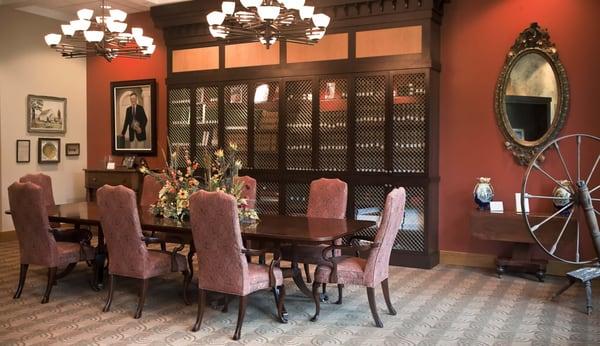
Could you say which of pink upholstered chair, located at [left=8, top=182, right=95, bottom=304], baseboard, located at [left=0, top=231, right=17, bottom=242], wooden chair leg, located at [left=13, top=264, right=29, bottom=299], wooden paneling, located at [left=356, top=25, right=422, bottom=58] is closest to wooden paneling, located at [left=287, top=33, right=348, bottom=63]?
wooden paneling, located at [left=356, top=25, right=422, bottom=58]

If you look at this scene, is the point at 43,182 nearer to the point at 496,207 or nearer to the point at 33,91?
the point at 33,91

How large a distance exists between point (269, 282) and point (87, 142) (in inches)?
249

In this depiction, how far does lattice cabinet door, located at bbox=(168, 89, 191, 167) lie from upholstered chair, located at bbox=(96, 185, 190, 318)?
3.59 m

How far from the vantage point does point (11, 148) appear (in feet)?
27.9

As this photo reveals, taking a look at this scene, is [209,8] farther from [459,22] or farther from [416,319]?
[416,319]

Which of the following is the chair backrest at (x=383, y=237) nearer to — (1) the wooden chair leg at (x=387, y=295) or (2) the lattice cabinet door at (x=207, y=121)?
(1) the wooden chair leg at (x=387, y=295)

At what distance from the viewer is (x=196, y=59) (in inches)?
325

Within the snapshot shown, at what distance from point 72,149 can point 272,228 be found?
19.4ft

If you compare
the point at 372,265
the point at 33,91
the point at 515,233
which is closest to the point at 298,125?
the point at 515,233

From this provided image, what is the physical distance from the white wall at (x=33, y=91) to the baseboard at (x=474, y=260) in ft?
19.6

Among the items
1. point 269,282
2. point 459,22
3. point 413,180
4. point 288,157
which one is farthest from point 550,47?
point 269,282

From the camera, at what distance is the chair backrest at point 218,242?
162 inches

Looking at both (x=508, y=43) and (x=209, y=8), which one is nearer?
(x=508, y=43)

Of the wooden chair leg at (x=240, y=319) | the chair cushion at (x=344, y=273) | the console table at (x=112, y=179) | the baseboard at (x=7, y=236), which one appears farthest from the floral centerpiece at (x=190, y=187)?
the baseboard at (x=7, y=236)
